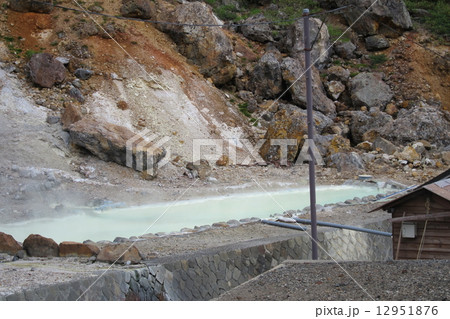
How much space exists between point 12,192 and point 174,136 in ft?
26.8

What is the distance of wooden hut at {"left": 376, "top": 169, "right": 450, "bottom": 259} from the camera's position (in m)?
10.6

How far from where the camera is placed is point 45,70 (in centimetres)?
2303

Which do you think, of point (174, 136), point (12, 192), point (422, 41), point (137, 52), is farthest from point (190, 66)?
point (422, 41)

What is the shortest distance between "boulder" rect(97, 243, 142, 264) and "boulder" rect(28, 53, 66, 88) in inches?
581

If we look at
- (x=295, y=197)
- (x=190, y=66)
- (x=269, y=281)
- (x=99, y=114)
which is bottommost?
(x=295, y=197)

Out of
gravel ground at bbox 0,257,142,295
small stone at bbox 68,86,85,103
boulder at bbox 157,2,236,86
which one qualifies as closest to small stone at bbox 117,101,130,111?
small stone at bbox 68,86,85,103

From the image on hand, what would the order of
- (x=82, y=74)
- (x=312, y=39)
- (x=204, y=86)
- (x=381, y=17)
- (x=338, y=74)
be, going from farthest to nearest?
(x=381, y=17), (x=312, y=39), (x=338, y=74), (x=204, y=86), (x=82, y=74)

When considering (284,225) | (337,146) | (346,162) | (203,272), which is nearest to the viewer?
(203,272)

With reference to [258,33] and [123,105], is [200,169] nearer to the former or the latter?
[123,105]

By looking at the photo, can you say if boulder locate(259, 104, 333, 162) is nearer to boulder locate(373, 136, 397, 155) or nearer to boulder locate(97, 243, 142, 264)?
boulder locate(373, 136, 397, 155)

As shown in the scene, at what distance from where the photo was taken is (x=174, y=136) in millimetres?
A: 23984

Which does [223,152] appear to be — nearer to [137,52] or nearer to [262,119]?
[262,119]

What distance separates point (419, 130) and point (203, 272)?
19775 mm

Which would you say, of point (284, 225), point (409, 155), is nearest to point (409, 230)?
point (284, 225)
